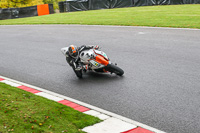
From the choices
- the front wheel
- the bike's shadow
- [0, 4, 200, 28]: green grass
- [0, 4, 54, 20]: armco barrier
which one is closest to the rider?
the bike's shadow

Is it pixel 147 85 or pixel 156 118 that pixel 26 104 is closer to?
pixel 156 118

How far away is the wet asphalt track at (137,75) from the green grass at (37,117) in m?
0.95

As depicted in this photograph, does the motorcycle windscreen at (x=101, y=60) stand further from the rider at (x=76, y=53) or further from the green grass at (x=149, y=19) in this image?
the green grass at (x=149, y=19)

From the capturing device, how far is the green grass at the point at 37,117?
4.70 m

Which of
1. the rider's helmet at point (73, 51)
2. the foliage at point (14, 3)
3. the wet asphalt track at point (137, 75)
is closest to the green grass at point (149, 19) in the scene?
the wet asphalt track at point (137, 75)

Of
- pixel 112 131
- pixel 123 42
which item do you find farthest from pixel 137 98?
pixel 123 42

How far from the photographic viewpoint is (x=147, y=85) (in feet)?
23.7

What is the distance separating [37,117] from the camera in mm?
5098

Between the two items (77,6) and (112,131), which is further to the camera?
(77,6)

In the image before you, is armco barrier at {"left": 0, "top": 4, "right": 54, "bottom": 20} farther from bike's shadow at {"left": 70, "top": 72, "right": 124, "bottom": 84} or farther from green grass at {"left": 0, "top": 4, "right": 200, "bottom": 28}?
bike's shadow at {"left": 70, "top": 72, "right": 124, "bottom": 84}

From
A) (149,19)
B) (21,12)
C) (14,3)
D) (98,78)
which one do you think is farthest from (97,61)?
(14,3)

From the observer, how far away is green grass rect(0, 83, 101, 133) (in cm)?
470

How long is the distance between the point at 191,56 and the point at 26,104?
617cm

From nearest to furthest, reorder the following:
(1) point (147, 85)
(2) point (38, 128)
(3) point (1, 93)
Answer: (2) point (38, 128), (3) point (1, 93), (1) point (147, 85)
